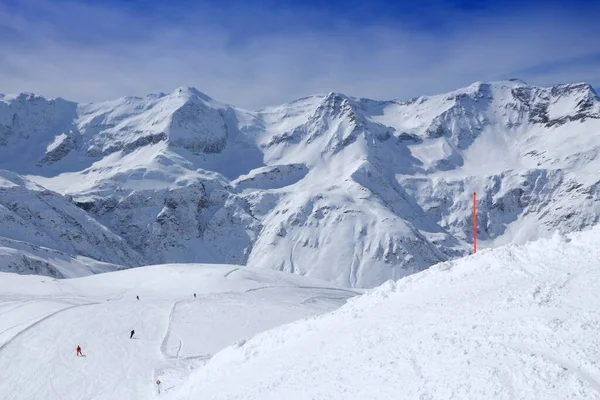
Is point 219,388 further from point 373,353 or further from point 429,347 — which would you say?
point 429,347

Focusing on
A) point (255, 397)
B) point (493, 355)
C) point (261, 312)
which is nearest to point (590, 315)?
point (493, 355)

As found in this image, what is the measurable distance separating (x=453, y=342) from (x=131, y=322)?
128 ft

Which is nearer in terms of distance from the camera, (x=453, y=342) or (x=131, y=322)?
(x=453, y=342)

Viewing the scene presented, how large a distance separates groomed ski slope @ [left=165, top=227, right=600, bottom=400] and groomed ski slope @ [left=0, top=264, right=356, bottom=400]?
28.2 feet

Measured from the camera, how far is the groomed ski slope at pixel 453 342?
66.6ft

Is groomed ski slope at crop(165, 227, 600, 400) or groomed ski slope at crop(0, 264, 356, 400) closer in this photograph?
groomed ski slope at crop(165, 227, 600, 400)

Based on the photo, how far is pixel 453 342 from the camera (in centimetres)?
2352

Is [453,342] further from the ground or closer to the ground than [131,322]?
further from the ground

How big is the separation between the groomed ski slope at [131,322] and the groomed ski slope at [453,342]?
8605mm

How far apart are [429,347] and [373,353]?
281 cm

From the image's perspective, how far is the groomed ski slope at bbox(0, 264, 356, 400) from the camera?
3803 cm

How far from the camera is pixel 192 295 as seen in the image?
236 ft

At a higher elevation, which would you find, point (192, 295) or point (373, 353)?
point (373, 353)

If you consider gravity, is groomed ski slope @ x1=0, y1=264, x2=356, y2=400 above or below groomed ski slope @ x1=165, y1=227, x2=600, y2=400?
below
